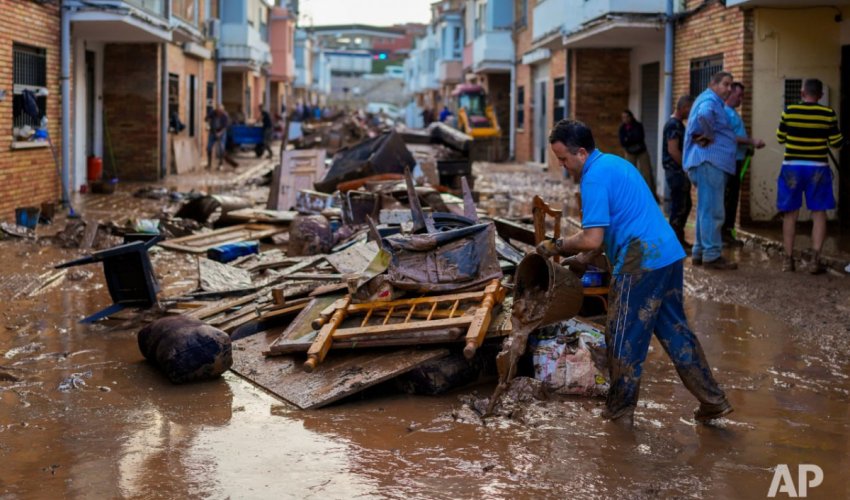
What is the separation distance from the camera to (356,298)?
6914 millimetres

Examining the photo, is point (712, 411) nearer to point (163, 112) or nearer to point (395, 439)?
point (395, 439)

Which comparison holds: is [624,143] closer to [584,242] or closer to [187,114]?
[584,242]

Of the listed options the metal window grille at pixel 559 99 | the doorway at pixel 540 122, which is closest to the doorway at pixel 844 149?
the metal window grille at pixel 559 99

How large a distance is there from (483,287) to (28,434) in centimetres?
301

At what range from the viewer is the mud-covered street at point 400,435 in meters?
4.61

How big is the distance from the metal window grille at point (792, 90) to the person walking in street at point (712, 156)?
3493mm

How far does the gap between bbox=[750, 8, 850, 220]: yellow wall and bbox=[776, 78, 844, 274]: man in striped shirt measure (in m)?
3.48

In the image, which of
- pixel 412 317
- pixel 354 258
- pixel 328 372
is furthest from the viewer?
pixel 354 258

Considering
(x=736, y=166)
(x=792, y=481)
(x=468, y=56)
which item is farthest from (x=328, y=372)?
(x=468, y=56)

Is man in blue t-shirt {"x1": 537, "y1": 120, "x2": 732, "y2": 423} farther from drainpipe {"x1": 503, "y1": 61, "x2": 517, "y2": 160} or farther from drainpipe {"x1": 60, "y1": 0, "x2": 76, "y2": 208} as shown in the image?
drainpipe {"x1": 503, "y1": 61, "x2": 517, "y2": 160}

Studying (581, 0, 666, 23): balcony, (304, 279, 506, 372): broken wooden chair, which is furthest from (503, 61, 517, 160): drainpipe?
(304, 279, 506, 372): broken wooden chair

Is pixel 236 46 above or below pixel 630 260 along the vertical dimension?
above

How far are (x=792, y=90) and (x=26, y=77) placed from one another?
11.1m

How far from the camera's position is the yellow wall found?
13.1 metres
